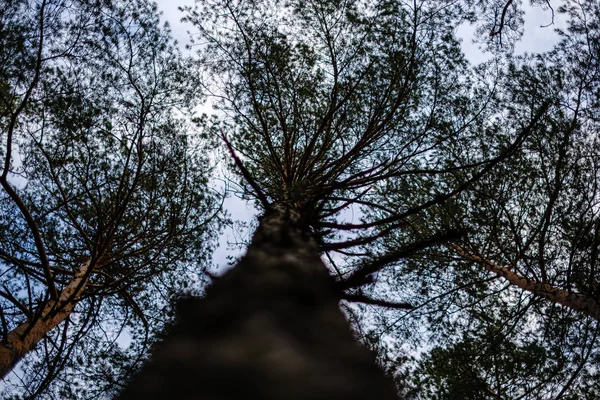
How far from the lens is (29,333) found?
466 centimetres

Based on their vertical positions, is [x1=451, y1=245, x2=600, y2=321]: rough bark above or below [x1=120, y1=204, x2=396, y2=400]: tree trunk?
above

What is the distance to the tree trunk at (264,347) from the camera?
101 centimetres

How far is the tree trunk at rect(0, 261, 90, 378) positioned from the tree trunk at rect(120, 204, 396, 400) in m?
Result: 3.80

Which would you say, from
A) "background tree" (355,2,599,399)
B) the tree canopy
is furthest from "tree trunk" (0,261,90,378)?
"background tree" (355,2,599,399)

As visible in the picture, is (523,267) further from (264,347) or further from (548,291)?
(264,347)

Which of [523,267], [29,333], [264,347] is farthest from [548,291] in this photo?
[29,333]

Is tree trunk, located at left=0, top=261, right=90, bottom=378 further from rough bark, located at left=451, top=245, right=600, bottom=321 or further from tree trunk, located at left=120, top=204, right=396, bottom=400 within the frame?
rough bark, located at left=451, top=245, right=600, bottom=321

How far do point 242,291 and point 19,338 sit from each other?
4346 mm

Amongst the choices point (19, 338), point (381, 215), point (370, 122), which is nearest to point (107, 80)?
point (19, 338)

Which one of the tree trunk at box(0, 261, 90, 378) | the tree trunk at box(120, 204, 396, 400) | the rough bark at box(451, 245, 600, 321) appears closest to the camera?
the tree trunk at box(120, 204, 396, 400)

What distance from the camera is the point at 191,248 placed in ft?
22.5

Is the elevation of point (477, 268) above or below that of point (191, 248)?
above

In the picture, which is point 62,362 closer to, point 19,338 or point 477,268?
point 19,338

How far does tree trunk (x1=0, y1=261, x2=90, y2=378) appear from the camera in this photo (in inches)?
167
